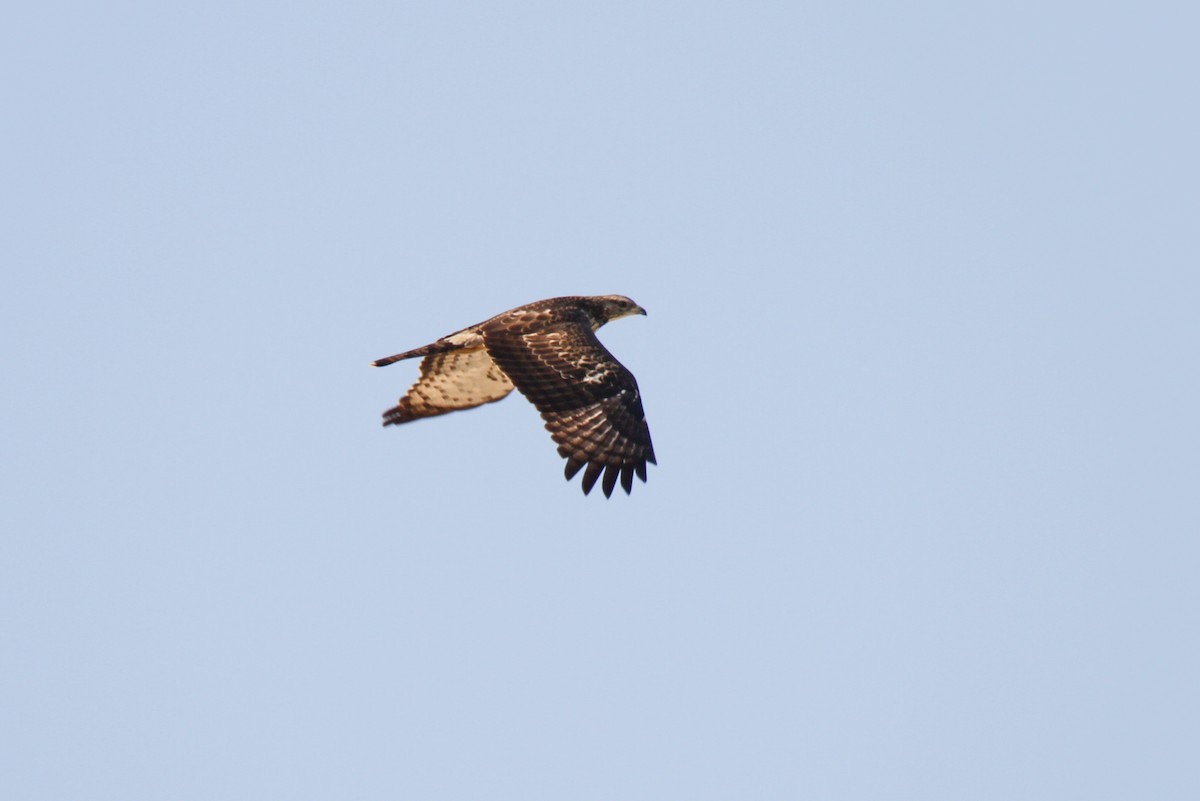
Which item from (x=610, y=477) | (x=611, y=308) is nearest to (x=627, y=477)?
(x=610, y=477)

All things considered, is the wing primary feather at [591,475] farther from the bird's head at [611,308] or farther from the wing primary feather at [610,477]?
the bird's head at [611,308]

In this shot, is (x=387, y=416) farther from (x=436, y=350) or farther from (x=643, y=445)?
(x=643, y=445)

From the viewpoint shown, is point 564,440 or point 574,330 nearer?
point 564,440

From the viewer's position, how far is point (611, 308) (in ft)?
62.6

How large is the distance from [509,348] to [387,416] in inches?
94.0

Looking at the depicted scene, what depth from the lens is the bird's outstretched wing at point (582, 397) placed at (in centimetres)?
1609

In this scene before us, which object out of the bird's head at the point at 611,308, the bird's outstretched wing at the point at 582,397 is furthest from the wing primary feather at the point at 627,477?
the bird's head at the point at 611,308

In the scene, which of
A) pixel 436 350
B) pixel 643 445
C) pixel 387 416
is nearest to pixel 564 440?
pixel 643 445

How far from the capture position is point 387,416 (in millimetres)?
19016

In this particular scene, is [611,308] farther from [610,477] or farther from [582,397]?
[610,477]

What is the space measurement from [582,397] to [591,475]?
80 centimetres

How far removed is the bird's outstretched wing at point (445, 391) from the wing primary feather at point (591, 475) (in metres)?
3.02

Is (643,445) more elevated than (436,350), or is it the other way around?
(436,350)

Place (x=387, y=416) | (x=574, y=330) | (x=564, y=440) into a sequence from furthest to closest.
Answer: (x=387, y=416) → (x=574, y=330) → (x=564, y=440)
